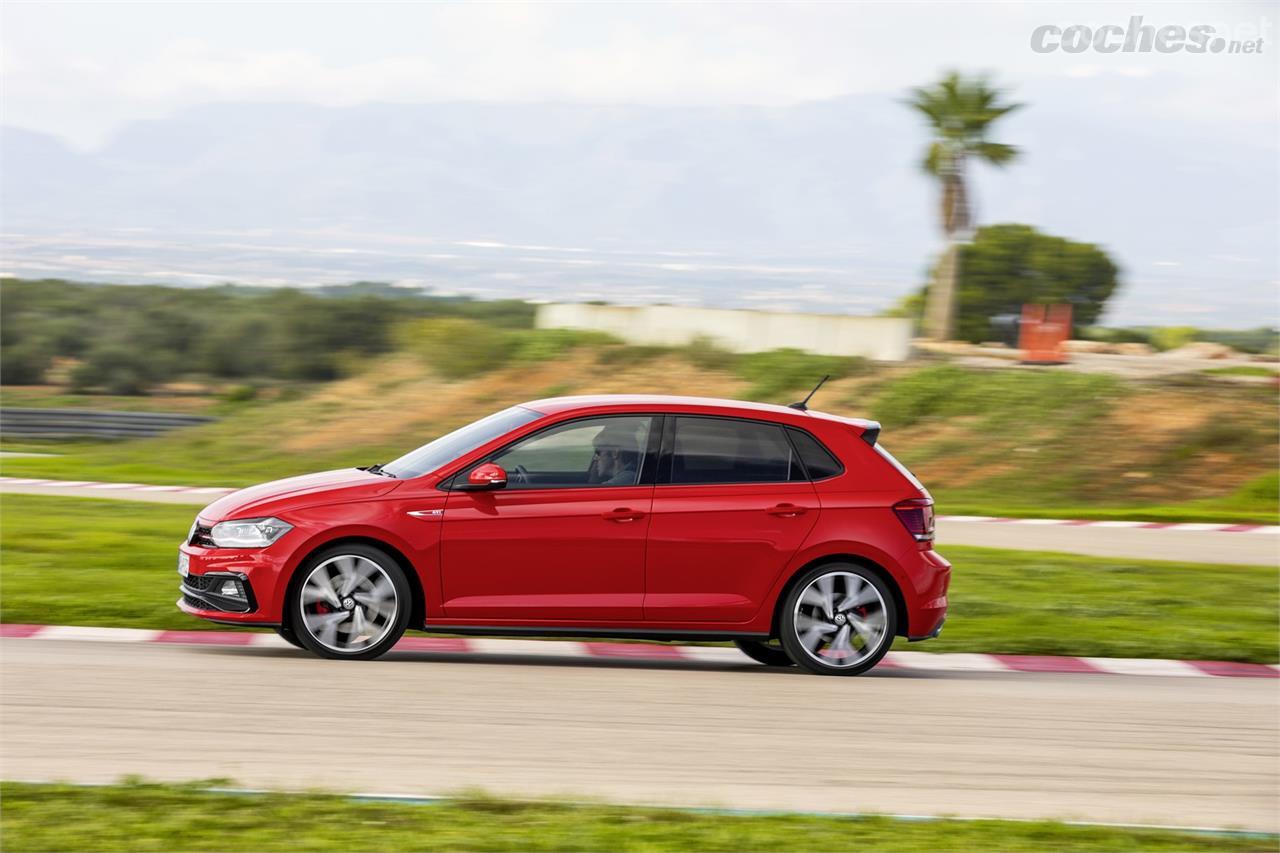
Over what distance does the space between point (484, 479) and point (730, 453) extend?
146 cm

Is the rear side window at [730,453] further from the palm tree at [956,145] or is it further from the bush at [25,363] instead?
the bush at [25,363]

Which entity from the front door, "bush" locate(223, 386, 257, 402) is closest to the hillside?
"bush" locate(223, 386, 257, 402)

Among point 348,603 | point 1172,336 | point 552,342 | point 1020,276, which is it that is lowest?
point 348,603

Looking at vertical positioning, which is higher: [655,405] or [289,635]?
[655,405]

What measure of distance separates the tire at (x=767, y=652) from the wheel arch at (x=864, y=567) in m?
0.75

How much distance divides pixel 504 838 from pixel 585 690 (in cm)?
303

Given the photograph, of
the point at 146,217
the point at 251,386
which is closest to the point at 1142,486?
the point at 251,386

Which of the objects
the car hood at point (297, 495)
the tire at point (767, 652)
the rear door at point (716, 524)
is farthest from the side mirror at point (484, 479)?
the tire at point (767, 652)

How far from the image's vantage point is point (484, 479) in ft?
28.8

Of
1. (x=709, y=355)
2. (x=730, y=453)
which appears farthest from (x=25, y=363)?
(x=730, y=453)

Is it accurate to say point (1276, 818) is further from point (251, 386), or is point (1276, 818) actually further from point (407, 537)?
point (251, 386)

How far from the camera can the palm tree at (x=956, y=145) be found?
44750 millimetres

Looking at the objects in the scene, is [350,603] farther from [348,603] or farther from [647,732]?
[647,732]

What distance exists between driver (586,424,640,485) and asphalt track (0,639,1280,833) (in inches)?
43.8
